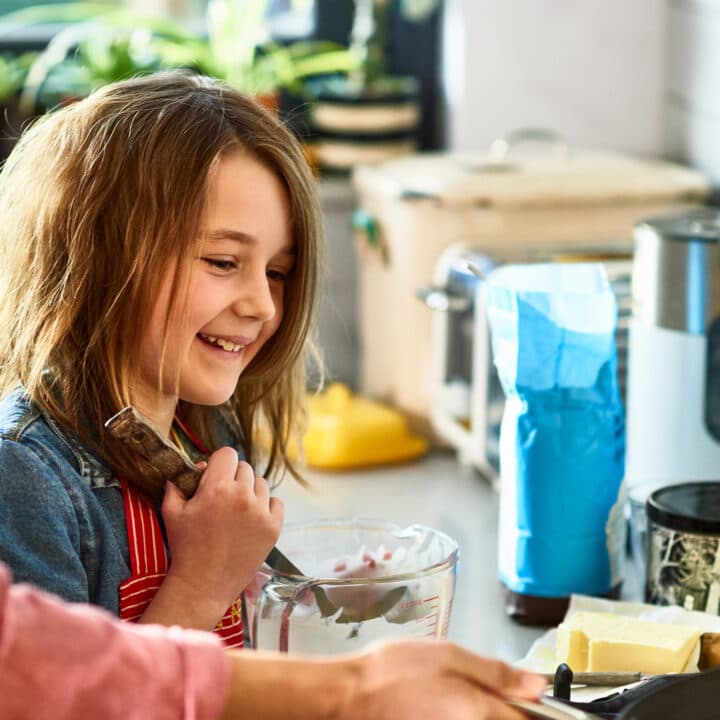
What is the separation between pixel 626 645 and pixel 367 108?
1241mm

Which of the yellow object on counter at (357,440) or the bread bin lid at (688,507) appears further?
the yellow object on counter at (357,440)

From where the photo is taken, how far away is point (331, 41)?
222 centimetres

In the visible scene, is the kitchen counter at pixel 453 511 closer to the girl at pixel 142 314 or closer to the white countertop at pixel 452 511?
the white countertop at pixel 452 511

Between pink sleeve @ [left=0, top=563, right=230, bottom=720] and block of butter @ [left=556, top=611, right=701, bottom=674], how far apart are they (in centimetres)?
46

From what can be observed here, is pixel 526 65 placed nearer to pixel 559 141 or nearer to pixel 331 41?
pixel 559 141

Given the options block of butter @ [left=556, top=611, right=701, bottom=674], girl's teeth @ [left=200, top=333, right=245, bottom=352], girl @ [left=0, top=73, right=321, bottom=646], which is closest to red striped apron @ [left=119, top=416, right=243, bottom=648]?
girl @ [left=0, top=73, right=321, bottom=646]

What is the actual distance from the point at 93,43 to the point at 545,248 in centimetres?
84

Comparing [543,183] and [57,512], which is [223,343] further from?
[543,183]

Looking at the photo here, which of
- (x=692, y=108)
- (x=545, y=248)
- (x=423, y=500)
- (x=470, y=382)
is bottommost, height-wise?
(x=423, y=500)

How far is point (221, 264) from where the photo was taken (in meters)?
0.95

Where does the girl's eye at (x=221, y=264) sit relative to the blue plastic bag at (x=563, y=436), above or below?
above

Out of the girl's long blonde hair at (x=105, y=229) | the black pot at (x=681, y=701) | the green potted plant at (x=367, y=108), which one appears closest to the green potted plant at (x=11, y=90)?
the green potted plant at (x=367, y=108)

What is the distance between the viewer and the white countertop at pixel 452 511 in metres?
1.16

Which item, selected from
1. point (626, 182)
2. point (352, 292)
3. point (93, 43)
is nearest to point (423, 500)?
point (626, 182)
